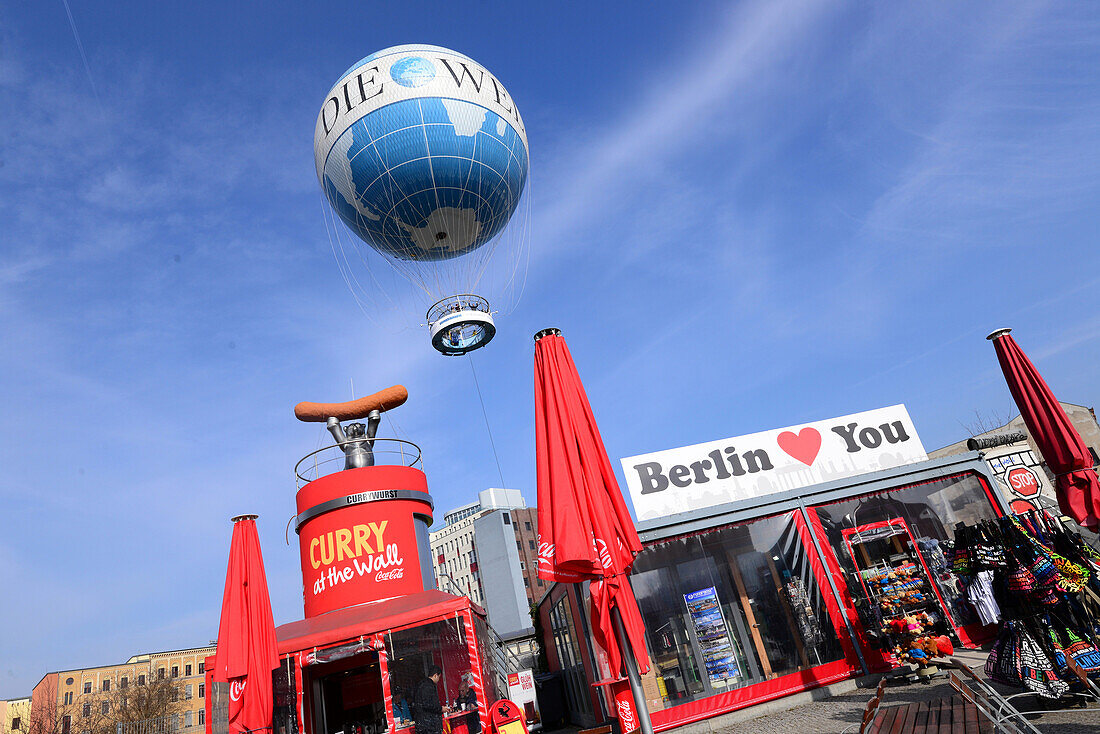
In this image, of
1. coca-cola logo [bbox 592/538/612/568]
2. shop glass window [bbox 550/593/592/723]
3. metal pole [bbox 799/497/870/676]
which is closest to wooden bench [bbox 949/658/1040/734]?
coca-cola logo [bbox 592/538/612/568]

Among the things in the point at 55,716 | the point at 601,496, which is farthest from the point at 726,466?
the point at 55,716

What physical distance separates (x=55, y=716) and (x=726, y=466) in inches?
2917

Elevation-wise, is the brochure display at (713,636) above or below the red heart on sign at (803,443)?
below

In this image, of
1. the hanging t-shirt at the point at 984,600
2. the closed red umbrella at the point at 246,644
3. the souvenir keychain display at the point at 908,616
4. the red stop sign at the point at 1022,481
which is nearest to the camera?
the closed red umbrella at the point at 246,644

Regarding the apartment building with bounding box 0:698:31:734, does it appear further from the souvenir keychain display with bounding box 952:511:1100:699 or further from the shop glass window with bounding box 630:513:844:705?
the souvenir keychain display with bounding box 952:511:1100:699

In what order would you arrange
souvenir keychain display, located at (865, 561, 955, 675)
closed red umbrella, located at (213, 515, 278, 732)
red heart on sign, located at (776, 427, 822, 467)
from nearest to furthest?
closed red umbrella, located at (213, 515, 278, 732) < souvenir keychain display, located at (865, 561, 955, 675) < red heart on sign, located at (776, 427, 822, 467)

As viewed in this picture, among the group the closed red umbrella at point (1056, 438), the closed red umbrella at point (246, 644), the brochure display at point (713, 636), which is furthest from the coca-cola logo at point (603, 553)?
the brochure display at point (713, 636)

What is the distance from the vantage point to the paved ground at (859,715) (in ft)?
20.4

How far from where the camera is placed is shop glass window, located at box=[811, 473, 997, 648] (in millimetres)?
11055

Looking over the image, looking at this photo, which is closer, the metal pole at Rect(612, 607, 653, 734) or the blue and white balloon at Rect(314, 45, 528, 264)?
the metal pole at Rect(612, 607, 653, 734)

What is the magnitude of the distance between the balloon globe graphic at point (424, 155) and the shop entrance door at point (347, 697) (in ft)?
27.8

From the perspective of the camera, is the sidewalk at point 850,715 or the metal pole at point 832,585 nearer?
the sidewalk at point 850,715

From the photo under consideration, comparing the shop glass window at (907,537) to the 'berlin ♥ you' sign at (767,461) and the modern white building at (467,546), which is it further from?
the modern white building at (467,546)

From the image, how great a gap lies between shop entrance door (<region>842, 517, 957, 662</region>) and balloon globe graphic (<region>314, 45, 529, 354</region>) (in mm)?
9018
